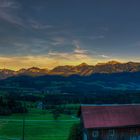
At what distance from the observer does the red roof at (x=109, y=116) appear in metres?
66.4

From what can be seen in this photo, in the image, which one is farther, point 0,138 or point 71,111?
point 71,111

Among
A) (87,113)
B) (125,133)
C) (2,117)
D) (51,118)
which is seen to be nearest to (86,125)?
(87,113)

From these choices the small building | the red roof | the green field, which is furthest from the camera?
the green field

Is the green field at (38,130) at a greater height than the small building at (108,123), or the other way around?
→ the small building at (108,123)

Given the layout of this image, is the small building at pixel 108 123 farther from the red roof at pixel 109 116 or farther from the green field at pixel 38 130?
the green field at pixel 38 130

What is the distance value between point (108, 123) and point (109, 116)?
1690 millimetres

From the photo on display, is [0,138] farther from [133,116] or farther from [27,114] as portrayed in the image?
[27,114]

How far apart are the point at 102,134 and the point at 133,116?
774 cm

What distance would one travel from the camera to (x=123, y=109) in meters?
→ 70.7

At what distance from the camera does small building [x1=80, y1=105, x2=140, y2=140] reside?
217 ft

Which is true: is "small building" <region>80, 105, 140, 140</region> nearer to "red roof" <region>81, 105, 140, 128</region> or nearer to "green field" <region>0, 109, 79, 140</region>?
"red roof" <region>81, 105, 140, 128</region>

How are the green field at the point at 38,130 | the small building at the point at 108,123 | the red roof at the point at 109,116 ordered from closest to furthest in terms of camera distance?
the small building at the point at 108,123
the red roof at the point at 109,116
the green field at the point at 38,130

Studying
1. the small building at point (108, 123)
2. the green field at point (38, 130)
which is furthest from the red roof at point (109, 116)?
the green field at point (38, 130)

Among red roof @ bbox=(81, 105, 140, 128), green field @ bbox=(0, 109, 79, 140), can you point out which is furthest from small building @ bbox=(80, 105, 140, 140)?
green field @ bbox=(0, 109, 79, 140)
